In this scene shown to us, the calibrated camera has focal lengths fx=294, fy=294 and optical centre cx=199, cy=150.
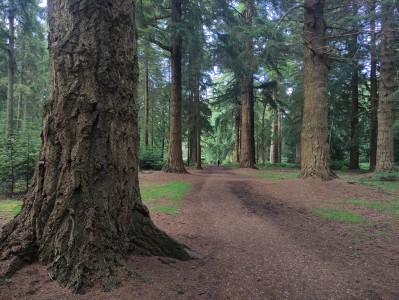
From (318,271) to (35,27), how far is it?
60.4 ft

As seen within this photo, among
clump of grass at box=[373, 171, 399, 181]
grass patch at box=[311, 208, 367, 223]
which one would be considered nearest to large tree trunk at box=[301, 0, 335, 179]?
clump of grass at box=[373, 171, 399, 181]

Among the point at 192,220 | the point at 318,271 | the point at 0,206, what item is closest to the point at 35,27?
the point at 0,206

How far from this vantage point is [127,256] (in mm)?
3199

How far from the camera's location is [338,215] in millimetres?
6473

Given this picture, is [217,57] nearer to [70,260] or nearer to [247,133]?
[247,133]

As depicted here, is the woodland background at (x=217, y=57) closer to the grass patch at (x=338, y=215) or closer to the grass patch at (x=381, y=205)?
the grass patch at (x=381, y=205)

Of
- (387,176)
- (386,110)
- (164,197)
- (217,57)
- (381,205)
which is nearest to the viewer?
(381,205)

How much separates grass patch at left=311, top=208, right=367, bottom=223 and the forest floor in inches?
1.7

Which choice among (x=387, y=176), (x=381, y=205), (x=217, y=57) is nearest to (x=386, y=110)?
(x=387, y=176)

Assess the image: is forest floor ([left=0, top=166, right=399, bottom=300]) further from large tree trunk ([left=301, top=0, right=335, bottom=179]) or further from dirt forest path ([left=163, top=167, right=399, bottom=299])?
large tree trunk ([left=301, top=0, right=335, bottom=179])

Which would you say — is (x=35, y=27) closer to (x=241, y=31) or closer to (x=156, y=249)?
(x=241, y=31)

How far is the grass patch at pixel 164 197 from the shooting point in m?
7.36

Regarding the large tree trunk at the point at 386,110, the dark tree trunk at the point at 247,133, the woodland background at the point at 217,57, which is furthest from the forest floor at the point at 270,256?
the dark tree trunk at the point at 247,133

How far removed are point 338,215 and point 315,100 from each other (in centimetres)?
559
